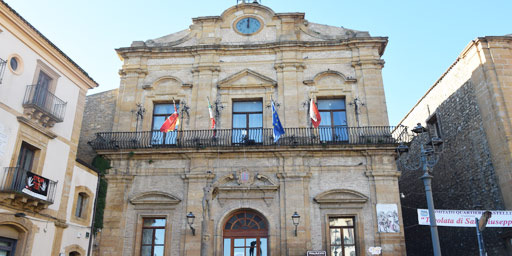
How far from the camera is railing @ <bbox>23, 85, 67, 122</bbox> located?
1217 cm

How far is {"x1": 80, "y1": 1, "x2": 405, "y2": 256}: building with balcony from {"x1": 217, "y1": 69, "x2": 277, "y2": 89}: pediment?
4 centimetres

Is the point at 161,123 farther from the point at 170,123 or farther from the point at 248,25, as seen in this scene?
the point at 248,25

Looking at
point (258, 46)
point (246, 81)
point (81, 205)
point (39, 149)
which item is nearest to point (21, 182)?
point (39, 149)

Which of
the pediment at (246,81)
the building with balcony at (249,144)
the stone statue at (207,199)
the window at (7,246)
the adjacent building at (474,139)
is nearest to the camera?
the window at (7,246)

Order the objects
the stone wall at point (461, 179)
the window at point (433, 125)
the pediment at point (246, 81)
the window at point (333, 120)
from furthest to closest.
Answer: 1. the window at point (433, 125)
2. the pediment at point (246, 81)
3. the window at point (333, 120)
4. the stone wall at point (461, 179)

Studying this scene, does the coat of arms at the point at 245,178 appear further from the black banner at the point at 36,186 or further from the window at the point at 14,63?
the window at the point at 14,63

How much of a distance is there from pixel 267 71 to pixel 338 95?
3181 mm

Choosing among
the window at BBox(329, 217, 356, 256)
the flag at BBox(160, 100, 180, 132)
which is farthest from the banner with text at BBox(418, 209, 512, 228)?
the flag at BBox(160, 100, 180, 132)

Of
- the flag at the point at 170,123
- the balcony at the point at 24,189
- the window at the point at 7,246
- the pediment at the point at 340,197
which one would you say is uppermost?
the flag at the point at 170,123

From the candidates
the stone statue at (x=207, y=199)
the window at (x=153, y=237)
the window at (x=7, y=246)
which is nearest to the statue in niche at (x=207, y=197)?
the stone statue at (x=207, y=199)

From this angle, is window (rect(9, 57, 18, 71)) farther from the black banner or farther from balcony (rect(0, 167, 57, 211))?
the black banner

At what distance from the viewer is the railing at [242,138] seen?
15.7 metres

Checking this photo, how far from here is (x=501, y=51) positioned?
51.9 feet

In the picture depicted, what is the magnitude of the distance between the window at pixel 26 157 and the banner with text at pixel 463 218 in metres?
12.2
